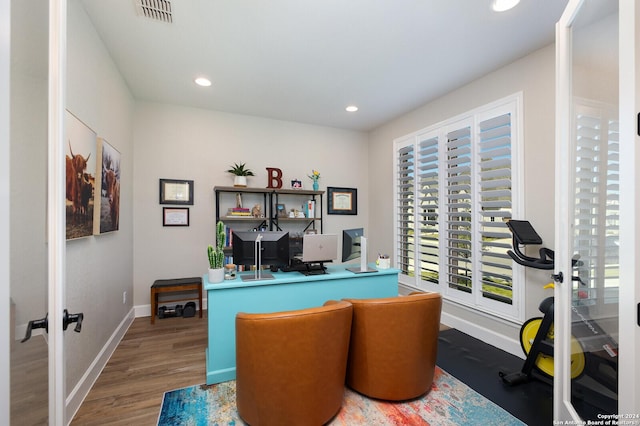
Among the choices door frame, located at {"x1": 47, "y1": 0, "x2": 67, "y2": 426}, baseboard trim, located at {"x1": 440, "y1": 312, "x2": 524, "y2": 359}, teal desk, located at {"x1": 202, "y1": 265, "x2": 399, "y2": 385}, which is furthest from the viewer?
baseboard trim, located at {"x1": 440, "y1": 312, "x2": 524, "y2": 359}

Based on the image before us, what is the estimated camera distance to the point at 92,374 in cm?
217

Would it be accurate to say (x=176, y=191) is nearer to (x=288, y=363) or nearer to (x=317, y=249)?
(x=317, y=249)

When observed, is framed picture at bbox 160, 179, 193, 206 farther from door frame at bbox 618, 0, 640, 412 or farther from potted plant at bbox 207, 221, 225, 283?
door frame at bbox 618, 0, 640, 412

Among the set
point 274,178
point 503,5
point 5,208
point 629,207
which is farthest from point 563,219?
point 274,178

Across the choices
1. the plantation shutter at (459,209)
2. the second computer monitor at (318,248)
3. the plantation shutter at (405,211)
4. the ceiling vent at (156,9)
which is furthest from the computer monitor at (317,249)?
the ceiling vent at (156,9)

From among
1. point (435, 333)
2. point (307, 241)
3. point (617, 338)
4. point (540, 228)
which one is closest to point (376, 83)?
point (307, 241)

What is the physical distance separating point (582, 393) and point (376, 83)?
3073mm

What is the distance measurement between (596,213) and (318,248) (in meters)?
1.91

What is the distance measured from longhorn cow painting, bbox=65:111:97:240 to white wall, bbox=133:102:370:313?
1.54 m

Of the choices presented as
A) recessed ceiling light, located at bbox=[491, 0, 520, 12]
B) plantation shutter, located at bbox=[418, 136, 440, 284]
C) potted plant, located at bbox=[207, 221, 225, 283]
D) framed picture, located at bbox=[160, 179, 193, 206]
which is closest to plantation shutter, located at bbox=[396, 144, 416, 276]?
plantation shutter, located at bbox=[418, 136, 440, 284]

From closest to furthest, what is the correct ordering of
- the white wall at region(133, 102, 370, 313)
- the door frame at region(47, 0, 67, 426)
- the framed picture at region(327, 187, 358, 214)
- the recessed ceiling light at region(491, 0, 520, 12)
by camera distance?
the door frame at region(47, 0, 67, 426) < the recessed ceiling light at region(491, 0, 520, 12) < the white wall at region(133, 102, 370, 313) < the framed picture at region(327, 187, 358, 214)

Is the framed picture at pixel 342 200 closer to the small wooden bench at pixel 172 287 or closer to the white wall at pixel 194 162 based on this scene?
the white wall at pixel 194 162

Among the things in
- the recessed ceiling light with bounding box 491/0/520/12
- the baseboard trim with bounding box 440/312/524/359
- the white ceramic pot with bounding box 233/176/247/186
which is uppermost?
the recessed ceiling light with bounding box 491/0/520/12

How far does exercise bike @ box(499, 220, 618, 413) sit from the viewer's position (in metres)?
1.22
